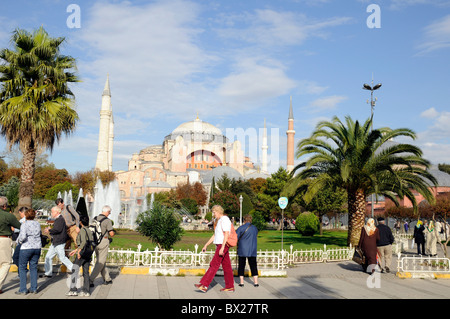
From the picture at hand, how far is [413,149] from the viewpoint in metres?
14.7

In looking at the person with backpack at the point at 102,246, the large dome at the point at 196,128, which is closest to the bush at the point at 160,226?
Result: the person with backpack at the point at 102,246

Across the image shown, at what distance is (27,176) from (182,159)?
81.5 m

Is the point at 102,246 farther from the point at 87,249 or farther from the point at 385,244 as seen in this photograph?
the point at 385,244

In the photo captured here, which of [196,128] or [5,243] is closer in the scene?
[5,243]

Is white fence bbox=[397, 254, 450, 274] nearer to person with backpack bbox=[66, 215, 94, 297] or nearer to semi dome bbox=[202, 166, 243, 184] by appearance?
person with backpack bbox=[66, 215, 94, 297]

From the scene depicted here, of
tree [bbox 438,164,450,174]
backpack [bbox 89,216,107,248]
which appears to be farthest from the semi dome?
backpack [bbox 89,216,107,248]

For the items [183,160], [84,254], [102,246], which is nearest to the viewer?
[84,254]

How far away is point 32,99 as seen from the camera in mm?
12492

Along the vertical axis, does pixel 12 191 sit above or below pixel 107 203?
above

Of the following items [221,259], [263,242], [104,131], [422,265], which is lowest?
[263,242]

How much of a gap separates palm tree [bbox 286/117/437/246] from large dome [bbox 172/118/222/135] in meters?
91.8

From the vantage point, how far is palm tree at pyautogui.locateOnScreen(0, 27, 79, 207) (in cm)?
1228

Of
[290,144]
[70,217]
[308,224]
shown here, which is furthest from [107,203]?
[290,144]
